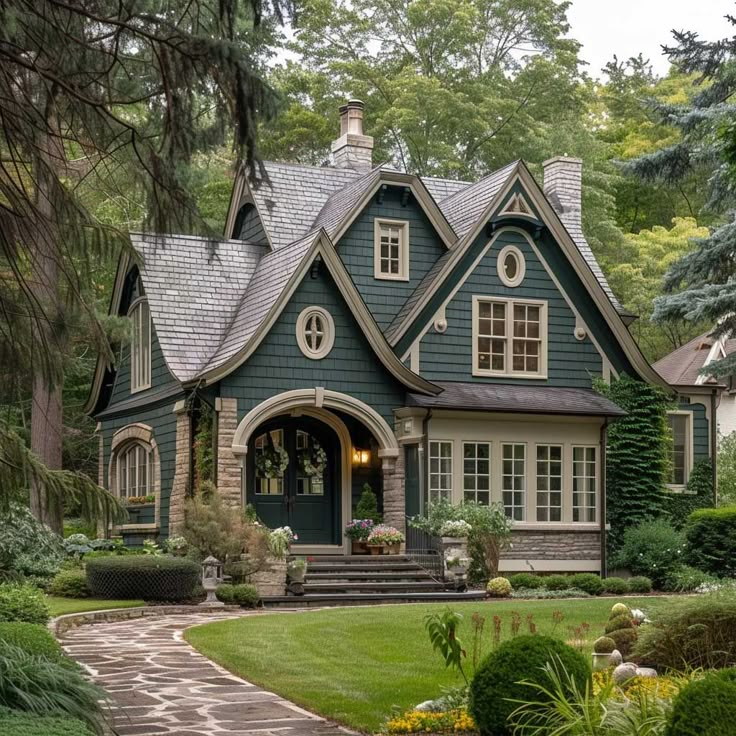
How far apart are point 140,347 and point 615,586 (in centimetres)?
1027

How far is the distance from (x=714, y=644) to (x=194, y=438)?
13.2 metres

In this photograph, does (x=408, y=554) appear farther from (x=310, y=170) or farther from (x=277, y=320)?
(x=310, y=170)

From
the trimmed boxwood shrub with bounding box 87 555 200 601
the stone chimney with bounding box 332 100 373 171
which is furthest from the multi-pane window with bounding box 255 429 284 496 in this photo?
the stone chimney with bounding box 332 100 373 171

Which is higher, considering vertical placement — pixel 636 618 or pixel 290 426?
pixel 290 426

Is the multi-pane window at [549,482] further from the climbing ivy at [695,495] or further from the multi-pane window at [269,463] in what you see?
the multi-pane window at [269,463]

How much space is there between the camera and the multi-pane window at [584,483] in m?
24.5

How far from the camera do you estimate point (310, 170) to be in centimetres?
2734

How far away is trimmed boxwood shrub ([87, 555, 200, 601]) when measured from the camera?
18.8 meters

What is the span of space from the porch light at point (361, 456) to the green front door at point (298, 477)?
1.10ft

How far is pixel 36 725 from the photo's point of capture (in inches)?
273

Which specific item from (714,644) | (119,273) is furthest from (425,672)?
(119,273)

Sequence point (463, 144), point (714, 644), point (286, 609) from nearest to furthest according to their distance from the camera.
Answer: point (714, 644)
point (286, 609)
point (463, 144)

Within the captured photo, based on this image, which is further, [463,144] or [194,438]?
[463,144]

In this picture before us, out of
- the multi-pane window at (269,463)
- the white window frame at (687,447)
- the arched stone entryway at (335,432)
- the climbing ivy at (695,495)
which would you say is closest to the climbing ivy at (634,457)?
the climbing ivy at (695,495)
